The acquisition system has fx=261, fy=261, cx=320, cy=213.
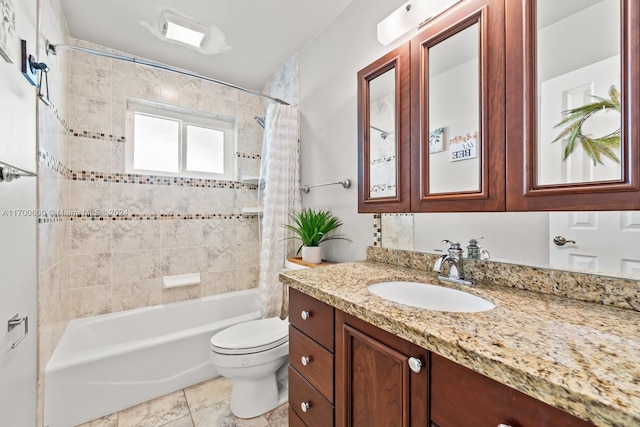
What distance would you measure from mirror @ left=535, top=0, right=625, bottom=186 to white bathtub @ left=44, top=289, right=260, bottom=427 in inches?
80.9

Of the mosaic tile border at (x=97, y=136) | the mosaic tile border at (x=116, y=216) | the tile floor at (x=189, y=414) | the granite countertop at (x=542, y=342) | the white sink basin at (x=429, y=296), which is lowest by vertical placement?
the tile floor at (x=189, y=414)

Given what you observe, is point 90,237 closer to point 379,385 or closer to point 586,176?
point 379,385

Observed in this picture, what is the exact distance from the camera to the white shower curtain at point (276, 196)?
2018 mm

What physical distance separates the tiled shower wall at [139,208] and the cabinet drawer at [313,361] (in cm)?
160

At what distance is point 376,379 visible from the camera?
750 millimetres

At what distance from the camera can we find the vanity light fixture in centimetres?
106

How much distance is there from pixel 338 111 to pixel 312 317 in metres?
1.36

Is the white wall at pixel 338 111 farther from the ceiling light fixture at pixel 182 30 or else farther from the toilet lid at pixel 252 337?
the ceiling light fixture at pixel 182 30

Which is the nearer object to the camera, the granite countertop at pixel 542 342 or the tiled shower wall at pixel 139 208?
the granite countertop at pixel 542 342

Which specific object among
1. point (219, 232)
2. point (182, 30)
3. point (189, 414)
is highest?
point (182, 30)

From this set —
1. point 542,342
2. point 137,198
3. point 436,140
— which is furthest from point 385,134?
point 137,198

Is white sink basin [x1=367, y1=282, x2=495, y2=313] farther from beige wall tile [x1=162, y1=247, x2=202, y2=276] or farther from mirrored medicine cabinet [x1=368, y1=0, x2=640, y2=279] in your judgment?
beige wall tile [x1=162, y1=247, x2=202, y2=276]

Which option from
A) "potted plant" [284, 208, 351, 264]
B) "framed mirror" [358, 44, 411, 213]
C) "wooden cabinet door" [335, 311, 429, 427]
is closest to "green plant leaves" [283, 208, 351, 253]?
"potted plant" [284, 208, 351, 264]

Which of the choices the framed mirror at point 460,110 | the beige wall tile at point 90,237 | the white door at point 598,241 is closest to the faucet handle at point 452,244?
the framed mirror at point 460,110
